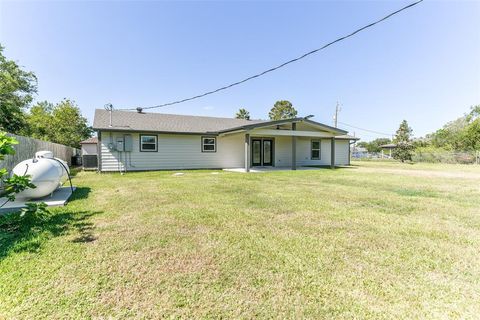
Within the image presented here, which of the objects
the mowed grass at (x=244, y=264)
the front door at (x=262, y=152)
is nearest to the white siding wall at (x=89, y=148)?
the front door at (x=262, y=152)

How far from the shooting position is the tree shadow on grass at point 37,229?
2.89 meters

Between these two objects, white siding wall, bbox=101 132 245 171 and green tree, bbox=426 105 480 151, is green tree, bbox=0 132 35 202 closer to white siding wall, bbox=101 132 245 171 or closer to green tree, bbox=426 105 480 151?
white siding wall, bbox=101 132 245 171

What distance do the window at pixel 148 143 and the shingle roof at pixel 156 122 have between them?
0.52 meters

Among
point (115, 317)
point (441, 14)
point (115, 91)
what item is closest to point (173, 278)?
point (115, 317)

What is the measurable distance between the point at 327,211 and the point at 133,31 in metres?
12.6

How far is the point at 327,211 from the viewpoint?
4.53 m

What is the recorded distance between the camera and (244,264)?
7.94 ft

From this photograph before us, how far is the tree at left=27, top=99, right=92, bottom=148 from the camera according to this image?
89.2 ft

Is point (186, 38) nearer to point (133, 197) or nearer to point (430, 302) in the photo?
point (133, 197)

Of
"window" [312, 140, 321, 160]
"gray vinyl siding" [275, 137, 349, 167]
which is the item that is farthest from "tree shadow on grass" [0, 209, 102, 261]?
"window" [312, 140, 321, 160]

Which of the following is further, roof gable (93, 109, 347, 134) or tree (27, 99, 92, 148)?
tree (27, 99, 92, 148)

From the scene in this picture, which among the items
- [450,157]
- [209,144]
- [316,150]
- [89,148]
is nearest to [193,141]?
[209,144]

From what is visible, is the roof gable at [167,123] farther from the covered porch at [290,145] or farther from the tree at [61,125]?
the tree at [61,125]

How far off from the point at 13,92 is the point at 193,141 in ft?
63.4
